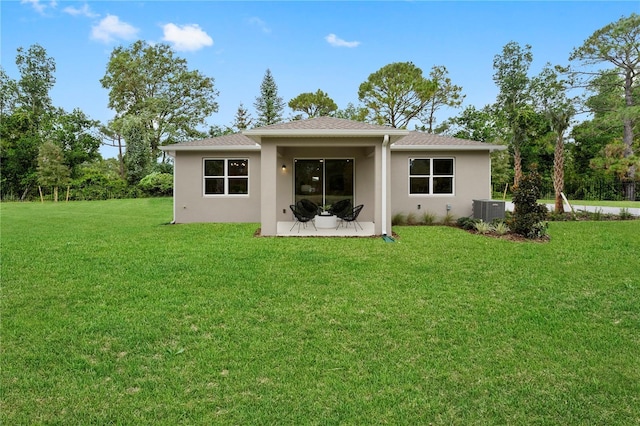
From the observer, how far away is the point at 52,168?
25672mm

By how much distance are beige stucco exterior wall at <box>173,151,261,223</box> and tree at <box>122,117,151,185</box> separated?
17.3 meters

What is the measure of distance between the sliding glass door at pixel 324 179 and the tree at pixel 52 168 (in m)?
20.7

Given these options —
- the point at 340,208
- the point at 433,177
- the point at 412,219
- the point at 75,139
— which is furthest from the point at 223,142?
the point at 75,139

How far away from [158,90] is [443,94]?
85.7 ft

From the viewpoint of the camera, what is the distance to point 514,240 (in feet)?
31.5

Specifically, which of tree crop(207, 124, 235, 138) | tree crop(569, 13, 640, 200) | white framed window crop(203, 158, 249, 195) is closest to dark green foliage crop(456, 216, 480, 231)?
white framed window crop(203, 158, 249, 195)

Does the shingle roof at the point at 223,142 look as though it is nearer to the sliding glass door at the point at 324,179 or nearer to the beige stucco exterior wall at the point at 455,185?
the sliding glass door at the point at 324,179

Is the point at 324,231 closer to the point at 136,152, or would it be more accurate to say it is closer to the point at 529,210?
the point at 529,210

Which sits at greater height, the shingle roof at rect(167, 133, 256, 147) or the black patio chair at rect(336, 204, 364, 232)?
the shingle roof at rect(167, 133, 256, 147)

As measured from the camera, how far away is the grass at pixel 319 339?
110 inches

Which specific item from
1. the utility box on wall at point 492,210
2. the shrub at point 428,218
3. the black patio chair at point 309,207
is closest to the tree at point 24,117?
the black patio chair at point 309,207

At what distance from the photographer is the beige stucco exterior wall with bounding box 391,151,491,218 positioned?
1360cm

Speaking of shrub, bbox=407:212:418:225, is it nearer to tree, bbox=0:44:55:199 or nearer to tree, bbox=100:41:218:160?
tree, bbox=100:41:218:160

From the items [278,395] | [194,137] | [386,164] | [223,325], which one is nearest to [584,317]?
[278,395]
